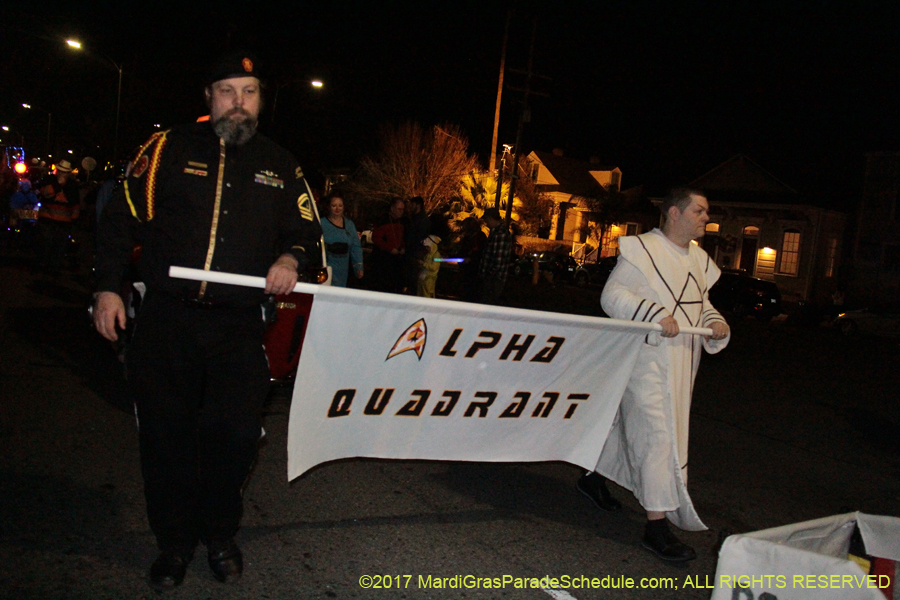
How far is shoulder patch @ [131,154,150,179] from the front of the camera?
3.20 metres

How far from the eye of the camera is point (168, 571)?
333cm

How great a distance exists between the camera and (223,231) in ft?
10.7

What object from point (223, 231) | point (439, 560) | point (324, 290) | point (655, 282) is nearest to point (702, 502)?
point (655, 282)

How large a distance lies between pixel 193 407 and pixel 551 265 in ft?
118

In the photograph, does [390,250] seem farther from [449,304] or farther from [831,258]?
[831,258]

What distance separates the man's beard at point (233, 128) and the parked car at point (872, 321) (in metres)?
25.9

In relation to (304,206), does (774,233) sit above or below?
above

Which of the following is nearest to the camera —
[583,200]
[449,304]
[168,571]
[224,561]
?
[168,571]

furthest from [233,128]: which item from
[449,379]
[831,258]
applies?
[831,258]

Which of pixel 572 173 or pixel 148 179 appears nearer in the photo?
pixel 148 179

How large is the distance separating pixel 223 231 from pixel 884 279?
41.7m

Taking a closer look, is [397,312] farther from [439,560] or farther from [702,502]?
[702,502]

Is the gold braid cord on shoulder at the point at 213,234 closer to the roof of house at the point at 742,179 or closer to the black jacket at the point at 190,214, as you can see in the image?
the black jacket at the point at 190,214

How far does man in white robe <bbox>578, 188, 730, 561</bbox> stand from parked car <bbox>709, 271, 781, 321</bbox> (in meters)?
25.8
